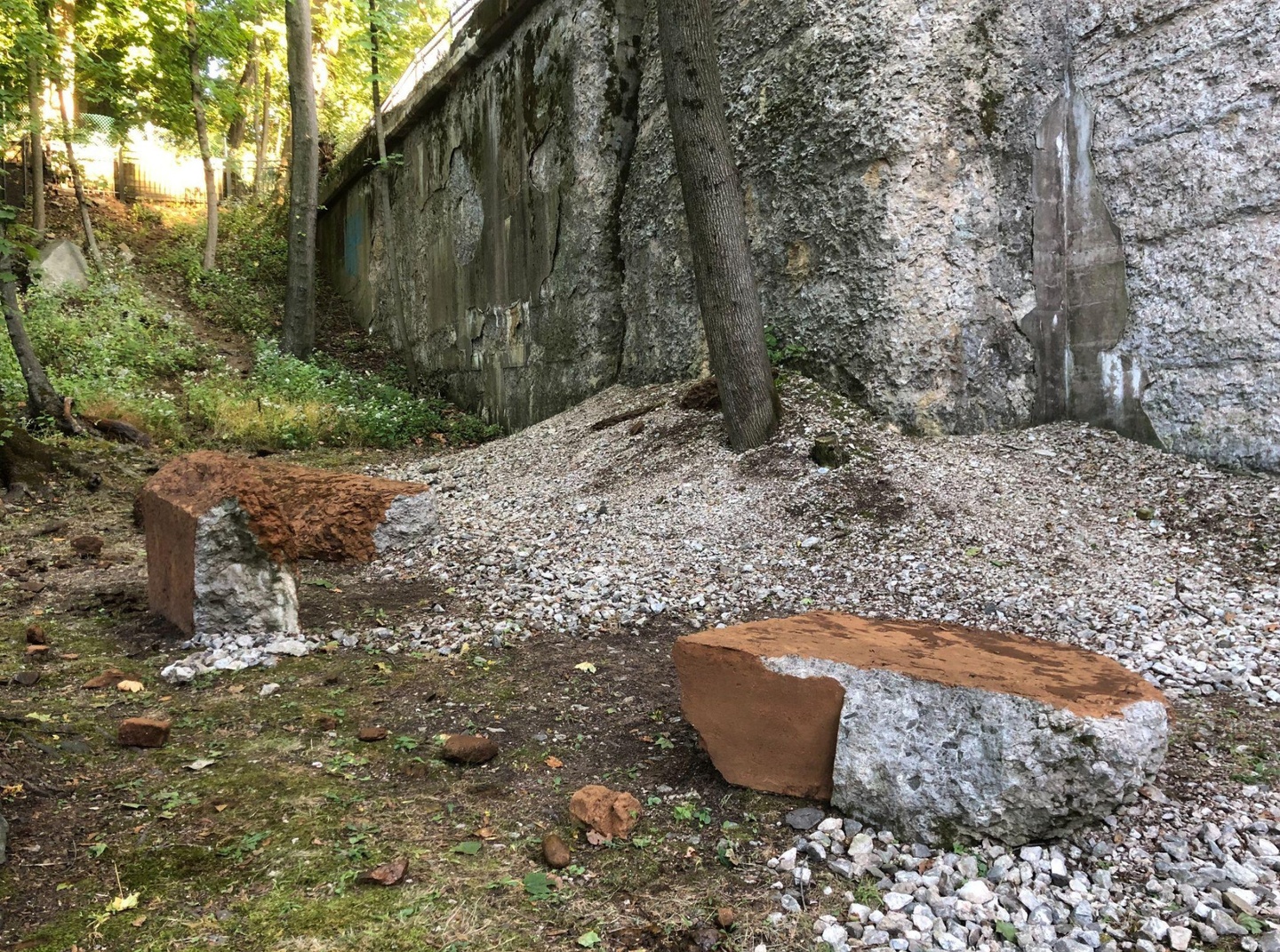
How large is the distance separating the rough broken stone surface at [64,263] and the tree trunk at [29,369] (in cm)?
565

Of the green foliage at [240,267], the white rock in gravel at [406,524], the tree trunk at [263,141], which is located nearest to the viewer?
the white rock in gravel at [406,524]

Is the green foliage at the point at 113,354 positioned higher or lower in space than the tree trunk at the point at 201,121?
lower

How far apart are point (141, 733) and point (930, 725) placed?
8.39 ft

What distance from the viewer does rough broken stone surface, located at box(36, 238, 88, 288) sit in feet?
41.4

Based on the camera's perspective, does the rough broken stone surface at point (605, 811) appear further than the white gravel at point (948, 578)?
Yes

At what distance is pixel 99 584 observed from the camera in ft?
15.6

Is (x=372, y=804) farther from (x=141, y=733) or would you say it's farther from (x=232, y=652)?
(x=232, y=652)

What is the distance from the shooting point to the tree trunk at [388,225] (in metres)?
12.3

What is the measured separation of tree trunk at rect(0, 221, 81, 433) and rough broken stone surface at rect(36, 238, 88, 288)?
565 cm

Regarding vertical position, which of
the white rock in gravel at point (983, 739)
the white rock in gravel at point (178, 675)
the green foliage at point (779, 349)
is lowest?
the white rock in gravel at point (178, 675)

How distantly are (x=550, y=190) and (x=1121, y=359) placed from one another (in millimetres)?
5826

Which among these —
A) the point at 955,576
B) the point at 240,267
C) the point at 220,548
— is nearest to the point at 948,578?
the point at 955,576

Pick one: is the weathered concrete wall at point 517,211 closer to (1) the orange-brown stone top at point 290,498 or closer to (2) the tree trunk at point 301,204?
(2) the tree trunk at point 301,204

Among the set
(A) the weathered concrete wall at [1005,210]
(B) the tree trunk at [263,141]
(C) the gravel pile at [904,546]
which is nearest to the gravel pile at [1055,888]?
(C) the gravel pile at [904,546]
